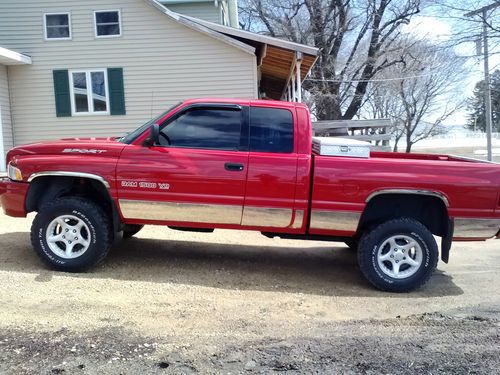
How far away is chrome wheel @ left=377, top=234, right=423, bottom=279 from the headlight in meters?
4.02

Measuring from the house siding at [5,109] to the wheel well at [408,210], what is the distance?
12.8 metres

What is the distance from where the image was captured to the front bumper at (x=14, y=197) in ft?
17.4

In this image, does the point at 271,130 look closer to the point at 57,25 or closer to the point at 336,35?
the point at 57,25

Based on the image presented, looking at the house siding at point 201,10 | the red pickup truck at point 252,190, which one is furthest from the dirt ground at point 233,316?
the house siding at point 201,10

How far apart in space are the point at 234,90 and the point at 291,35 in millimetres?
13134

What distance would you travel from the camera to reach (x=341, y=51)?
90.0 ft

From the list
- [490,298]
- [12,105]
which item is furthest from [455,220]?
[12,105]

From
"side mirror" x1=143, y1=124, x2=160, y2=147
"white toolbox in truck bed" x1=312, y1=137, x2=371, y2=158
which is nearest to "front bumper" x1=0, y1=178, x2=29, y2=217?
"side mirror" x1=143, y1=124, x2=160, y2=147

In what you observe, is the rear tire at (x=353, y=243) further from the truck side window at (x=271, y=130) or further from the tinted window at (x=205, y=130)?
the tinted window at (x=205, y=130)

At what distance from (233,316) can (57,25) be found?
1380 centimetres

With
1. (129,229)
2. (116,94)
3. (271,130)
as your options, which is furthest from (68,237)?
(116,94)

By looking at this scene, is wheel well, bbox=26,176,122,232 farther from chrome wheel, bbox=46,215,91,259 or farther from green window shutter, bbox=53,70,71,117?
green window shutter, bbox=53,70,71,117

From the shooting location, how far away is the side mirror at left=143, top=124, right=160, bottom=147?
5008 millimetres

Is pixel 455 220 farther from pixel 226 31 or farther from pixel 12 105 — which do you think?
pixel 12 105
